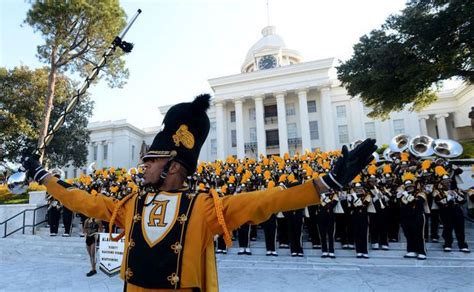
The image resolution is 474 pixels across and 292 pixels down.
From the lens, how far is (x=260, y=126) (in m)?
39.6

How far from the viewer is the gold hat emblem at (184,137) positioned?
2.14 m

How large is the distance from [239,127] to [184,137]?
3832 cm

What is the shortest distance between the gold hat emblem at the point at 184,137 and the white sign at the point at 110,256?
4.33m

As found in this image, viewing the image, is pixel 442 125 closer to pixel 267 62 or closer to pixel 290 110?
pixel 290 110

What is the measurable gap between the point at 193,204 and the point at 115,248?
4.64 metres

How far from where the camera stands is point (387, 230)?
876 centimetres

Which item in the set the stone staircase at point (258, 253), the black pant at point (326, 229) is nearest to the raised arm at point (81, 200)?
the stone staircase at point (258, 253)

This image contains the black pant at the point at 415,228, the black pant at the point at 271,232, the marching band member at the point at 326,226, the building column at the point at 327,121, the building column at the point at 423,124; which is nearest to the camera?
the black pant at the point at 415,228

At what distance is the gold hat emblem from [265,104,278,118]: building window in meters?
42.2

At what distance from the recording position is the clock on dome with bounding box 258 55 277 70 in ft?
150

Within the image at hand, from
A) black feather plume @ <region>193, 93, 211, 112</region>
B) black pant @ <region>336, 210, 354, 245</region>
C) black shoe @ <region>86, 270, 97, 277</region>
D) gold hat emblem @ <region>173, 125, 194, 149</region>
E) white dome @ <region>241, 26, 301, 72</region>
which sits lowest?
black shoe @ <region>86, 270, 97, 277</region>

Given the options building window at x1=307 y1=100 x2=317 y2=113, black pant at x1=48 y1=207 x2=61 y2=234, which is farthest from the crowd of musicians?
building window at x1=307 y1=100 x2=317 y2=113

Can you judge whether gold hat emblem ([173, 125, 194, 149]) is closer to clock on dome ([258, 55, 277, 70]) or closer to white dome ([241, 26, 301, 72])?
clock on dome ([258, 55, 277, 70])

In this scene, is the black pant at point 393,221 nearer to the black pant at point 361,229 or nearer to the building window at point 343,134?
the black pant at point 361,229
